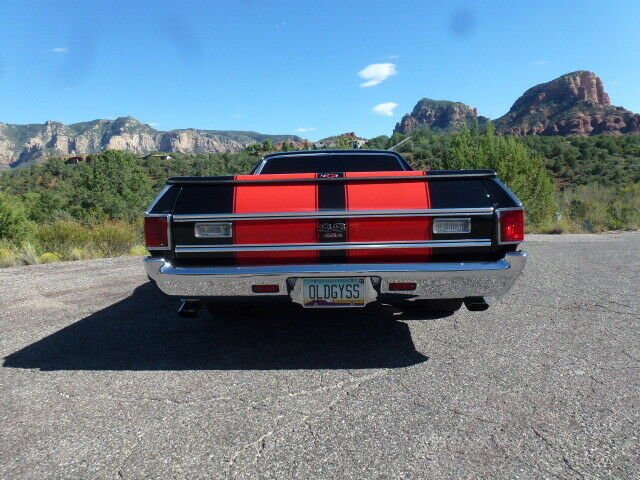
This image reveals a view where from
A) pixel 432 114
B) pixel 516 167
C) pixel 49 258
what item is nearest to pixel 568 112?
pixel 432 114

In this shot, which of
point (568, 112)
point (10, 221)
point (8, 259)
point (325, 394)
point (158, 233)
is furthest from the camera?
point (568, 112)

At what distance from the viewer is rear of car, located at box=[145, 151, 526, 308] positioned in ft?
9.00

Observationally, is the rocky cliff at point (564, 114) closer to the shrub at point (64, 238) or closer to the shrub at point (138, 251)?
the shrub at point (138, 251)

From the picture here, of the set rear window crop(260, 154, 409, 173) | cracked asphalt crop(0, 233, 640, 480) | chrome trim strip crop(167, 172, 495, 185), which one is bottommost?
cracked asphalt crop(0, 233, 640, 480)

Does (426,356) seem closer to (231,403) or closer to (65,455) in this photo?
(231,403)

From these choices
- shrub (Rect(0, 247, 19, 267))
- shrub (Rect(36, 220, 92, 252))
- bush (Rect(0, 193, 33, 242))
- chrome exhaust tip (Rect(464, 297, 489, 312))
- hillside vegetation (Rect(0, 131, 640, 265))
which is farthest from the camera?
bush (Rect(0, 193, 33, 242))

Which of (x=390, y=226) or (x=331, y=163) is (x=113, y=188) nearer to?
(x=331, y=163)

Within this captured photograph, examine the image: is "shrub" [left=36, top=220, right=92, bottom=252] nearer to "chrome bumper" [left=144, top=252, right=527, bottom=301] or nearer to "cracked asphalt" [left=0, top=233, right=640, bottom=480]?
"cracked asphalt" [left=0, top=233, right=640, bottom=480]

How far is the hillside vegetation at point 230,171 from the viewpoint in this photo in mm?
10664

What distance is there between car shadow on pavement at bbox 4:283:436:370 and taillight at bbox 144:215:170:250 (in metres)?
0.86

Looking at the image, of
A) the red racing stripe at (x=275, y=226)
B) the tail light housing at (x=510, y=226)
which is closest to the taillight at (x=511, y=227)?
the tail light housing at (x=510, y=226)

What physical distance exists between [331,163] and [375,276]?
232cm

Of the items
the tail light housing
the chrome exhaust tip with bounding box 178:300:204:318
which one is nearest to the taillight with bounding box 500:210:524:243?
the tail light housing

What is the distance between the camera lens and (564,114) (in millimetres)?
101875
